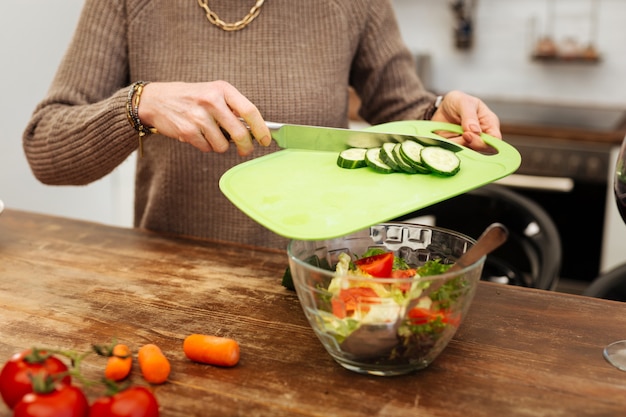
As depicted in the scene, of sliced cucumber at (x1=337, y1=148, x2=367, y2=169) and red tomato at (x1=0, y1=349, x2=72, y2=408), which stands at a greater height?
sliced cucumber at (x1=337, y1=148, x2=367, y2=169)

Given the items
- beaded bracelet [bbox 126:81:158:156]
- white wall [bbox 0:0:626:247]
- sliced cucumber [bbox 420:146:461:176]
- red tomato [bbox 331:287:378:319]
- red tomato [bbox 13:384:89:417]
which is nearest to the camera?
red tomato [bbox 13:384:89:417]

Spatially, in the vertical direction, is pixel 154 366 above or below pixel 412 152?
below

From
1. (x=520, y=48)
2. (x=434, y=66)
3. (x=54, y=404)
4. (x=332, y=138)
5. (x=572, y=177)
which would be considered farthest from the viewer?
(x=434, y=66)

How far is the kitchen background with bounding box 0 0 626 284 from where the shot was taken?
278cm

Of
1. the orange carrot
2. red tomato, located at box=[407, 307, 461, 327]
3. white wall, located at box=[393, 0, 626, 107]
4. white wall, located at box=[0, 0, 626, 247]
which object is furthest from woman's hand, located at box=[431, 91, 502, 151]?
white wall, located at box=[393, 0, 626, 107]

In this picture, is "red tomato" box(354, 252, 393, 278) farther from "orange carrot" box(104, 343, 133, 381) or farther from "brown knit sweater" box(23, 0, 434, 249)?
"brown knit sweater" box(23, 0, 434, 249)

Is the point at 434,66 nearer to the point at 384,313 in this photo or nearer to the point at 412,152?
the point at 412,152

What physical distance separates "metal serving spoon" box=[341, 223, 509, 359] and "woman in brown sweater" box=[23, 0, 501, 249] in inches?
22.2

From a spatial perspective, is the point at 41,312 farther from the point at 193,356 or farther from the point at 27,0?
the point at 27,0

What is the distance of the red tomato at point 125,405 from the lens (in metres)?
0.78

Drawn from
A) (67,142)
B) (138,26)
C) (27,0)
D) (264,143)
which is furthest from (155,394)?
(27,0)

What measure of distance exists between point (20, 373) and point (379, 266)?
465mm

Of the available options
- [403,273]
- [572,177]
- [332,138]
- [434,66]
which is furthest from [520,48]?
[403,273]

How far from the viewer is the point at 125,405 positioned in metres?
0.78
